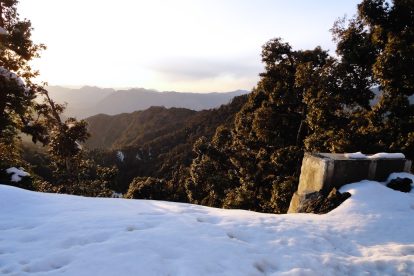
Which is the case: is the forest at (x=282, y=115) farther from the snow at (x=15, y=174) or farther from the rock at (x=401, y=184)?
the rock at (x=401, y=184)

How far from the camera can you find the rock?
33.5 ft

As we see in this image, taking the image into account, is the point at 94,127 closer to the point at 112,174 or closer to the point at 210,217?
the point at 112,174

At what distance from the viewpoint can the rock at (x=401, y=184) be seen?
10203 mm

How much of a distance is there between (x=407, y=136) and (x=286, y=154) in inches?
315

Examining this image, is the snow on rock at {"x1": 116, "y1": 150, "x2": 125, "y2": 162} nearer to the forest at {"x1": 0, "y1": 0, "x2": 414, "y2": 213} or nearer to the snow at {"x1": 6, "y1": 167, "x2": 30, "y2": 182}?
the forest at {"x1": 0, "y1": 0, "x2": 414, "y2": 213}

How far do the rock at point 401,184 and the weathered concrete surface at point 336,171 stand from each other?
1.67 ft

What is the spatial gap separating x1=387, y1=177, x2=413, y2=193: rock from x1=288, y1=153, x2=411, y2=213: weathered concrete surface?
51 centimetres

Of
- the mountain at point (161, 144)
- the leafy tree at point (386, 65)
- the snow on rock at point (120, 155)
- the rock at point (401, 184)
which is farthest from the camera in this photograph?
the snow on rock at point (120, 155)

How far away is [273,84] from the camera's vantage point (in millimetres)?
25672

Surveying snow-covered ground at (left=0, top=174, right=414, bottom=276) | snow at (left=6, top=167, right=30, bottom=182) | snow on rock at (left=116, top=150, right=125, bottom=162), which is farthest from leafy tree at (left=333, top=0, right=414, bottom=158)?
snow on rock at (left=116, top=150, right=125, bottom=162)

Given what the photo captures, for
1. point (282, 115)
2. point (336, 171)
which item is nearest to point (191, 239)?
point (336, 171)

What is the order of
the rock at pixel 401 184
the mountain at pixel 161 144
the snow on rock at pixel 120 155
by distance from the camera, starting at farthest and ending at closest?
the snow on rock at pixel 120 155 < the mountain at pixel 161 144 < the rock at pixel 401 184

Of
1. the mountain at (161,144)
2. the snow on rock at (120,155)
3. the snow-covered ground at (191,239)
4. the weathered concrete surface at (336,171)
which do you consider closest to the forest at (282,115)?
the weathered concrete surface at (336,171)

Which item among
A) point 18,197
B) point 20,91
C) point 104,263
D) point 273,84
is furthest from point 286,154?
point 104,263
